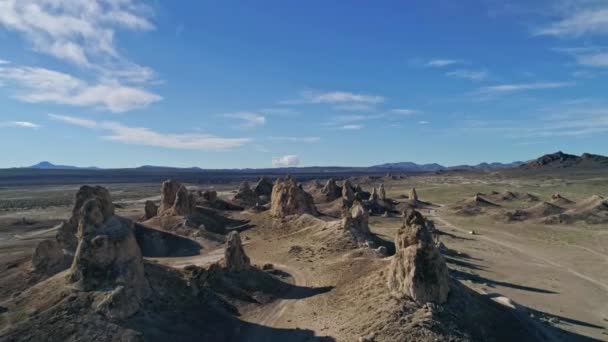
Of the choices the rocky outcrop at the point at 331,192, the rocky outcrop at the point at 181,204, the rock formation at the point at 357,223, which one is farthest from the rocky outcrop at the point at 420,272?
the rocky outcrop at the point at 331,192

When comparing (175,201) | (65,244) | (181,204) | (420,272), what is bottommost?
(65,244)

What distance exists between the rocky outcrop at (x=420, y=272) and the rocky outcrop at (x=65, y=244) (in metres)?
24.7

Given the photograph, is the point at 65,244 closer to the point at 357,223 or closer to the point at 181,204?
the point at 181,204

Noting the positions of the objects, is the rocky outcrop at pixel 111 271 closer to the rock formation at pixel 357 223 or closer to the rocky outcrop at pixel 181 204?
the rock formation at pixel 357 223

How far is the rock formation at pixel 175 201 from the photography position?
6388cm

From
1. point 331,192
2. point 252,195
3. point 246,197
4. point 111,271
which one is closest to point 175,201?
point 246,197

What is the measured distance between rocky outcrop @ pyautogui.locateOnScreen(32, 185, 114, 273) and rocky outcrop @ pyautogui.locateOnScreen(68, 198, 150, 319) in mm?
9518

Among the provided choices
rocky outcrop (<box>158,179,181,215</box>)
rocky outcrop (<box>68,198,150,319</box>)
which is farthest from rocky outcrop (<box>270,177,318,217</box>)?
rocky outcrop (<box>68,198,150,319</box>)

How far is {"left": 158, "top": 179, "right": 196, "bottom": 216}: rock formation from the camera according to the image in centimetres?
6388

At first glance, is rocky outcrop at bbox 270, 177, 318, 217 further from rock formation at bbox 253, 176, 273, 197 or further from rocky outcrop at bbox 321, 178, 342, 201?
rocky outcrop at bbox 321, 178, 342, 201

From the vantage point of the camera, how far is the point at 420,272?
27.8 metres

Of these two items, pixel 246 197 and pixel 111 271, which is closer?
pixel 111 271

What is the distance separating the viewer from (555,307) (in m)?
38.2

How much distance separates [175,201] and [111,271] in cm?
3753
